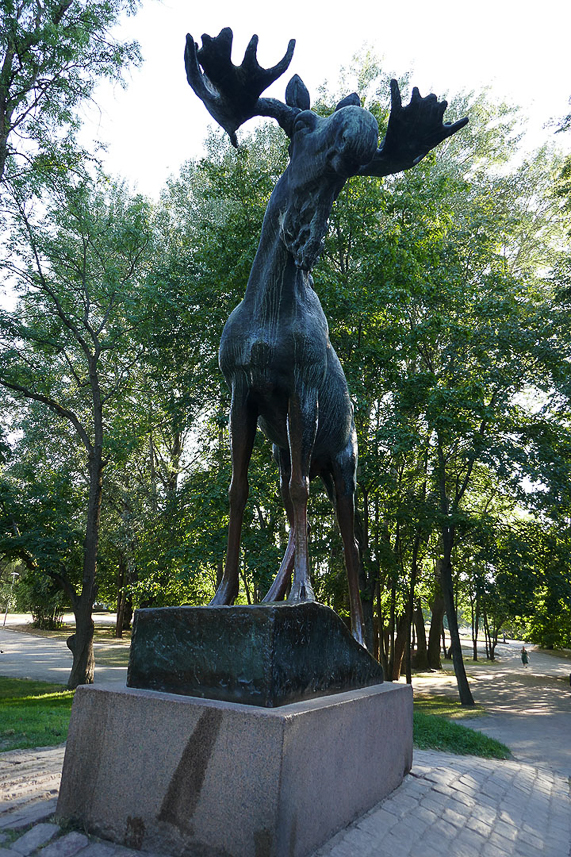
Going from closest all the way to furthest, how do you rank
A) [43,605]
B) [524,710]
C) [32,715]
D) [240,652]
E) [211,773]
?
[211,773]
[240,652]
[32,715]
[524,710]
[43,605]

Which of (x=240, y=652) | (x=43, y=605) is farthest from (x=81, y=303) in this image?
(x=43, y=605)

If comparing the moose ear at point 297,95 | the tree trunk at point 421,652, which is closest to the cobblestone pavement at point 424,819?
the moose ear at point 297,95

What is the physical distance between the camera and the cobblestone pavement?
9.29 ft

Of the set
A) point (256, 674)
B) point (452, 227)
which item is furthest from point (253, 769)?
point (452, 227)

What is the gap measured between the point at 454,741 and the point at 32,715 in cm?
625

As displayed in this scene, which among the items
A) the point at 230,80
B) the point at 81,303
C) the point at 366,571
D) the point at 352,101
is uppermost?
the point at 81,303

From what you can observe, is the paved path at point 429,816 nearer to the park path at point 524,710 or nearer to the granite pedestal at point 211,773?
the granite pedestal at point 211,773

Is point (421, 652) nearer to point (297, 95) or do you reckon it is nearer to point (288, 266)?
point (288, 266)

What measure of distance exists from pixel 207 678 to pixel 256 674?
12.6 inches

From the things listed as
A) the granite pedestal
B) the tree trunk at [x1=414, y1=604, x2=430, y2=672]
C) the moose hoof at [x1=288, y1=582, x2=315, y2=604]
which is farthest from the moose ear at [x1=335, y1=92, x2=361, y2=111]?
the tree trunk at [x1=414, y1=604, x2=430, y2=672]

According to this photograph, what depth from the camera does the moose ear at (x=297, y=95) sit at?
3.93 meters

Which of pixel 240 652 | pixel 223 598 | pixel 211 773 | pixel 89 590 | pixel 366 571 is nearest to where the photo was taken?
pixel 211 773

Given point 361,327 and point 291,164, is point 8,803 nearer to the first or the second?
point 291,164

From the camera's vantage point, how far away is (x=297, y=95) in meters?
3.93
